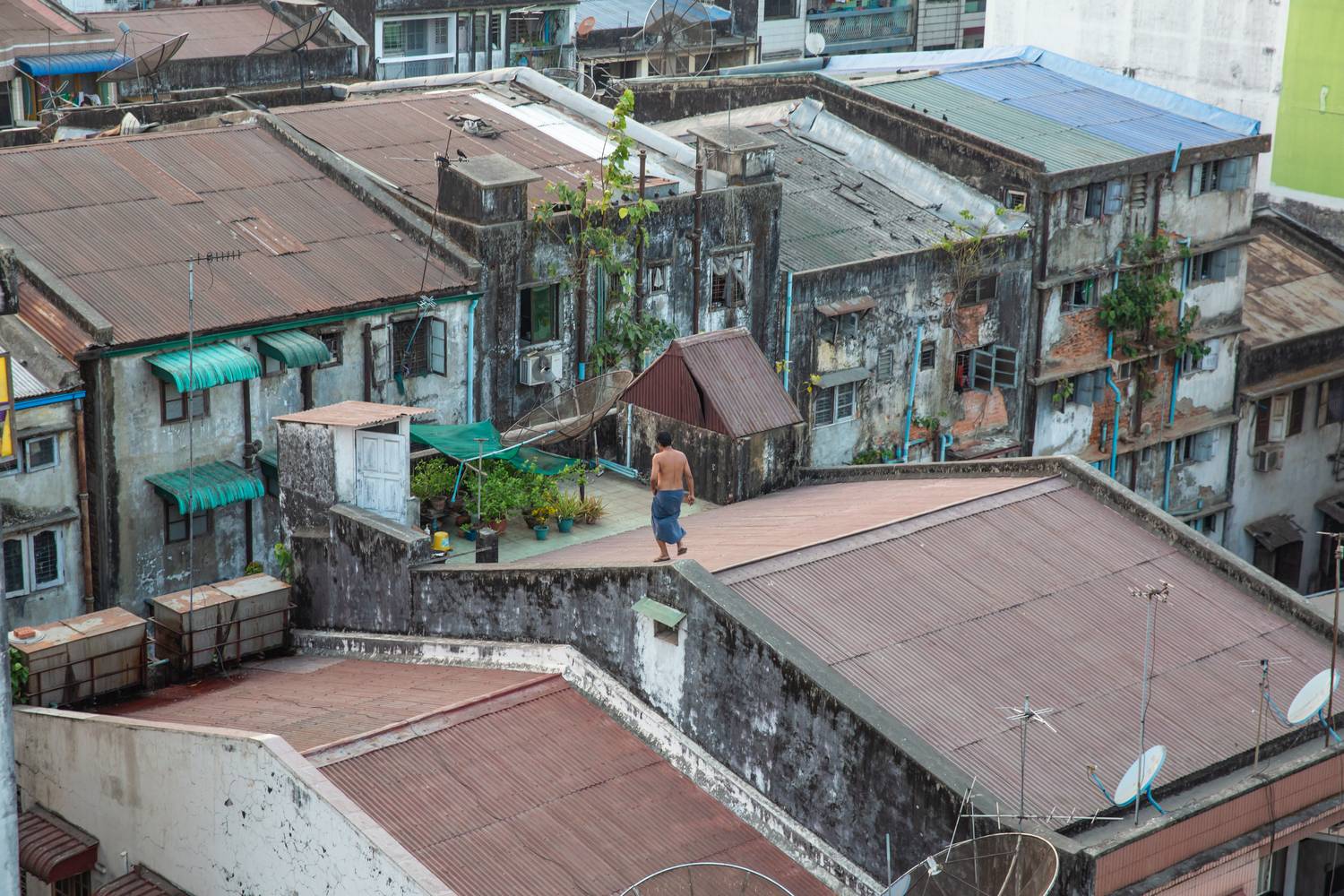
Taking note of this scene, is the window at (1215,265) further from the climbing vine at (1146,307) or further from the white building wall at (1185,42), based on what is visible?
the white building wall at (1185,42)

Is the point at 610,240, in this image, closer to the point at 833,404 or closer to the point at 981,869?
the point at 833,404

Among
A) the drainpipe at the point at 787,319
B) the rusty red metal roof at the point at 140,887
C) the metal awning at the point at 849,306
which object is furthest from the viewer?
the metal awning at the point at 849,306

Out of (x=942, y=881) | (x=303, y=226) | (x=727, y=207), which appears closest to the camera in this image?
(x=942, y=881)

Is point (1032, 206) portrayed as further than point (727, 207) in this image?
Yes

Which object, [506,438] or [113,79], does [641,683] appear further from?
[113,79]

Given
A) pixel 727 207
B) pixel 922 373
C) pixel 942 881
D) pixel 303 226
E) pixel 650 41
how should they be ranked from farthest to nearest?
pixel 650 41 < pixel 922 373 < pixel 727 207 < pixel 303 226 < pixel 942 881

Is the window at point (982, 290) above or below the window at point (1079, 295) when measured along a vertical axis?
above

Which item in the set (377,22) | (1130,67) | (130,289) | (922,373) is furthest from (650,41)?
(130,289)

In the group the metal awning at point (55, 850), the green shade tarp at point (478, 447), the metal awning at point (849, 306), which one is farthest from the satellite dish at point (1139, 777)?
the metal awning at point (849, 306)

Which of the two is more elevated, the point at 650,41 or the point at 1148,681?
the point at 650,41
